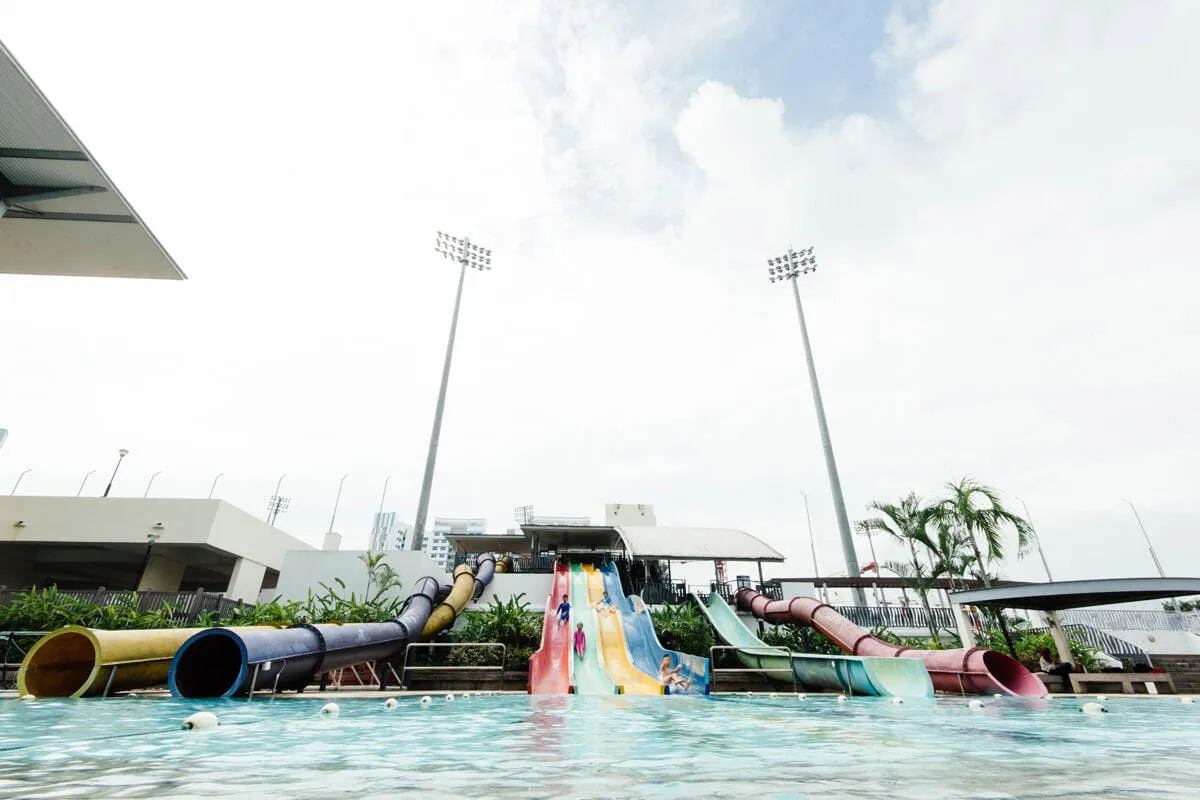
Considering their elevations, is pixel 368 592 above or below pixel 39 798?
above

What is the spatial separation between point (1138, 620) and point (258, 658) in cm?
3708

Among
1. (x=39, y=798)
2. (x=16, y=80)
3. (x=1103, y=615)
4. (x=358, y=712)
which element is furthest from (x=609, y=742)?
(x=1103, y=615)

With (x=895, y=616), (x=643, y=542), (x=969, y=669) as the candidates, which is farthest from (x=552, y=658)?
(x=895, y=616)

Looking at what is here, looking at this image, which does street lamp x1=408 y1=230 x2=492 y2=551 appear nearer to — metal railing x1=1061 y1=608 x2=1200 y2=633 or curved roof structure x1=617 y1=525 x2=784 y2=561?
curved roof structure x1=617 y1=525 x2=784 y2=561

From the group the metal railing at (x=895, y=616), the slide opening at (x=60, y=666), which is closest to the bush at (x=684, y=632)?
the metal railing at (x=895, y=616)

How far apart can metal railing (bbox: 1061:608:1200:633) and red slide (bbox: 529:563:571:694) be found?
82.4ft

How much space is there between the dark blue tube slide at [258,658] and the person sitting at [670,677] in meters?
6.80

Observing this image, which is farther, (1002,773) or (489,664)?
(489,664)

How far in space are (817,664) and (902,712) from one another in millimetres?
4711

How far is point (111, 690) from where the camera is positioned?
26.9 feet

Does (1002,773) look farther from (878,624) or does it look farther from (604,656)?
(878,624)

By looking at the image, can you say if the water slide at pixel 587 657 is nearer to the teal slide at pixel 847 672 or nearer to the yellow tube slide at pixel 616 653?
the yellow tube slide at pixel 616 653

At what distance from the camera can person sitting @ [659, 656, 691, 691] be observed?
485 inches

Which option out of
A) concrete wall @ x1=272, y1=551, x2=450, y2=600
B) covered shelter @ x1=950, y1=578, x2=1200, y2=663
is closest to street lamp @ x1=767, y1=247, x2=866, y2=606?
covered shelter @ x1=950, y1=578, x2=1200, y2=663
